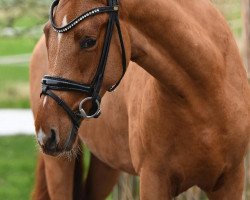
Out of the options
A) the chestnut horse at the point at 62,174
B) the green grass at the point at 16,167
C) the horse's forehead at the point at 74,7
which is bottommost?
the green grass at the point at 16,167

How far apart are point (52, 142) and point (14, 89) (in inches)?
451

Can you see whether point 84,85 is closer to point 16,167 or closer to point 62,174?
point 62,174

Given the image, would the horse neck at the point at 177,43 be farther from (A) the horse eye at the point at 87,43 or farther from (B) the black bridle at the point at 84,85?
(A) the horse eye at the point at 87,43

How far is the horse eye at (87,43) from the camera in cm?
386

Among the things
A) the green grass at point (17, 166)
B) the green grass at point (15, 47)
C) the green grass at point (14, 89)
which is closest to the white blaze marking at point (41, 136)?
the green grass at point (17, 166)

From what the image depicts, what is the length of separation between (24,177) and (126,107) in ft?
14.2

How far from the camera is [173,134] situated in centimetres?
446

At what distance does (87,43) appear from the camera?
3.87 metres

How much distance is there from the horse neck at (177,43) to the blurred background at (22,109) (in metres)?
1.89

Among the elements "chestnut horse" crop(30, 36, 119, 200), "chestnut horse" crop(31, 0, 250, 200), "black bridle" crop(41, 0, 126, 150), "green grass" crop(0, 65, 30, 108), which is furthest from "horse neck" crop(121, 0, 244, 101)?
"green grass" crop(0, 65, 30, 108)

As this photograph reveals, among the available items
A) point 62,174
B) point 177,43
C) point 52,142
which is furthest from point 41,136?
point 62,174

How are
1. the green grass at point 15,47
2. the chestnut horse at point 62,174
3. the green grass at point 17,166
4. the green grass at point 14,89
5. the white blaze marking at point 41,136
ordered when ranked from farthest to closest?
the green grass at point 15,47 → the green grass at point 14,89 → the green grass at point 17,166 → the chestnut horse at point 62,174 → the white blaze marking at point 41,136

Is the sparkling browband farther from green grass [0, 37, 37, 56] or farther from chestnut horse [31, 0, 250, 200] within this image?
green grass [0, 37, 37, 56]

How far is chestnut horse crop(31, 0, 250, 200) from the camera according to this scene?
386 centimetres
